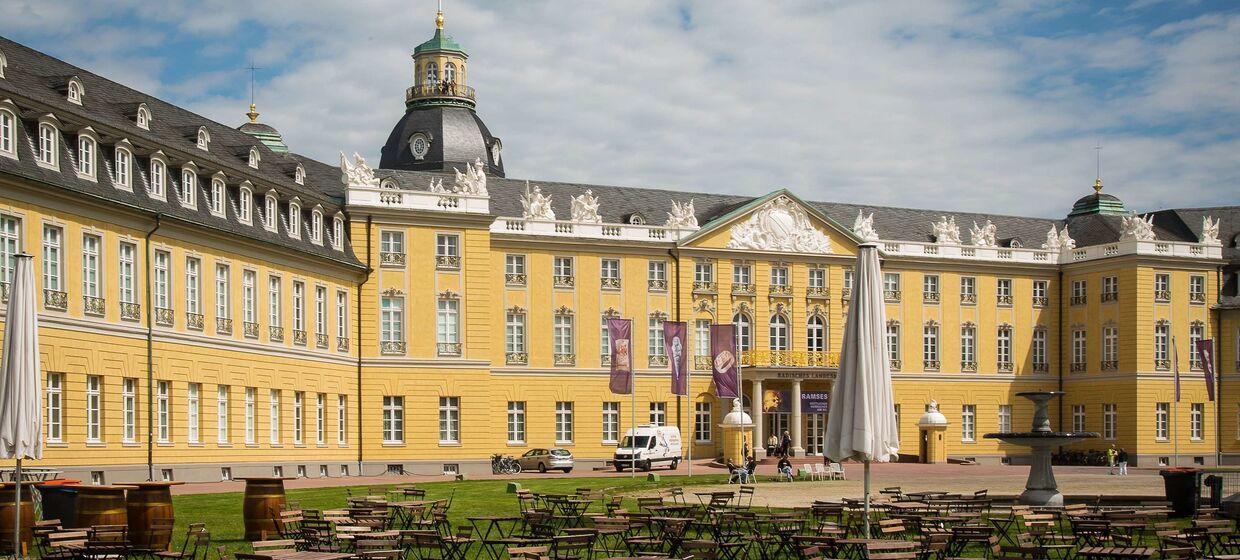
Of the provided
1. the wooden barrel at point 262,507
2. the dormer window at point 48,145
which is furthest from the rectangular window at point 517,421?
the wooden barrel at point 262,507

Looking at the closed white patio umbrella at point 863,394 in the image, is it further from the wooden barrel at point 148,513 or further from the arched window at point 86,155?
the arched window at point 86,155

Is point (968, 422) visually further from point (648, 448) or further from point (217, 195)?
point (217, 195)

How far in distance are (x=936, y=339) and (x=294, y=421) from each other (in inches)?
1372

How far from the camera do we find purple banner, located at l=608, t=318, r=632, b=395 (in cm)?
6006

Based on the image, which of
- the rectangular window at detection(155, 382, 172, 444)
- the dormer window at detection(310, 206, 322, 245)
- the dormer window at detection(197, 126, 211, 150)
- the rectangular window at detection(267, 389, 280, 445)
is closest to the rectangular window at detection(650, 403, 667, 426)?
the dormer window at detection(310, 206, 322, 245)

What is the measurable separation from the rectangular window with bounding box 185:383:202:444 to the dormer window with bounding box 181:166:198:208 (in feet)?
18.8

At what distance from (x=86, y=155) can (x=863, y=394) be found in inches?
1034

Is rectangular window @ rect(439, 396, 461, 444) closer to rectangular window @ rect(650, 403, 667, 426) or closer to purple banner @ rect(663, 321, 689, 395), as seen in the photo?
rectangular window @ rect(650, 403, 667, 426)

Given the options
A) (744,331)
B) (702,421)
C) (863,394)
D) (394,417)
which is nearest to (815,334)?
(744,331)

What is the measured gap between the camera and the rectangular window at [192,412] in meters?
50.4

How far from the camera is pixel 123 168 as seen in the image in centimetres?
4669

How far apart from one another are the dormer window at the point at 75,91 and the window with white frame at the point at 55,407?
26.4 ft

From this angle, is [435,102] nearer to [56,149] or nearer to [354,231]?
[354,231]

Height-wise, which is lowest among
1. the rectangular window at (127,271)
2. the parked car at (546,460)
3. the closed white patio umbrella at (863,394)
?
the parked car at (546,460)
